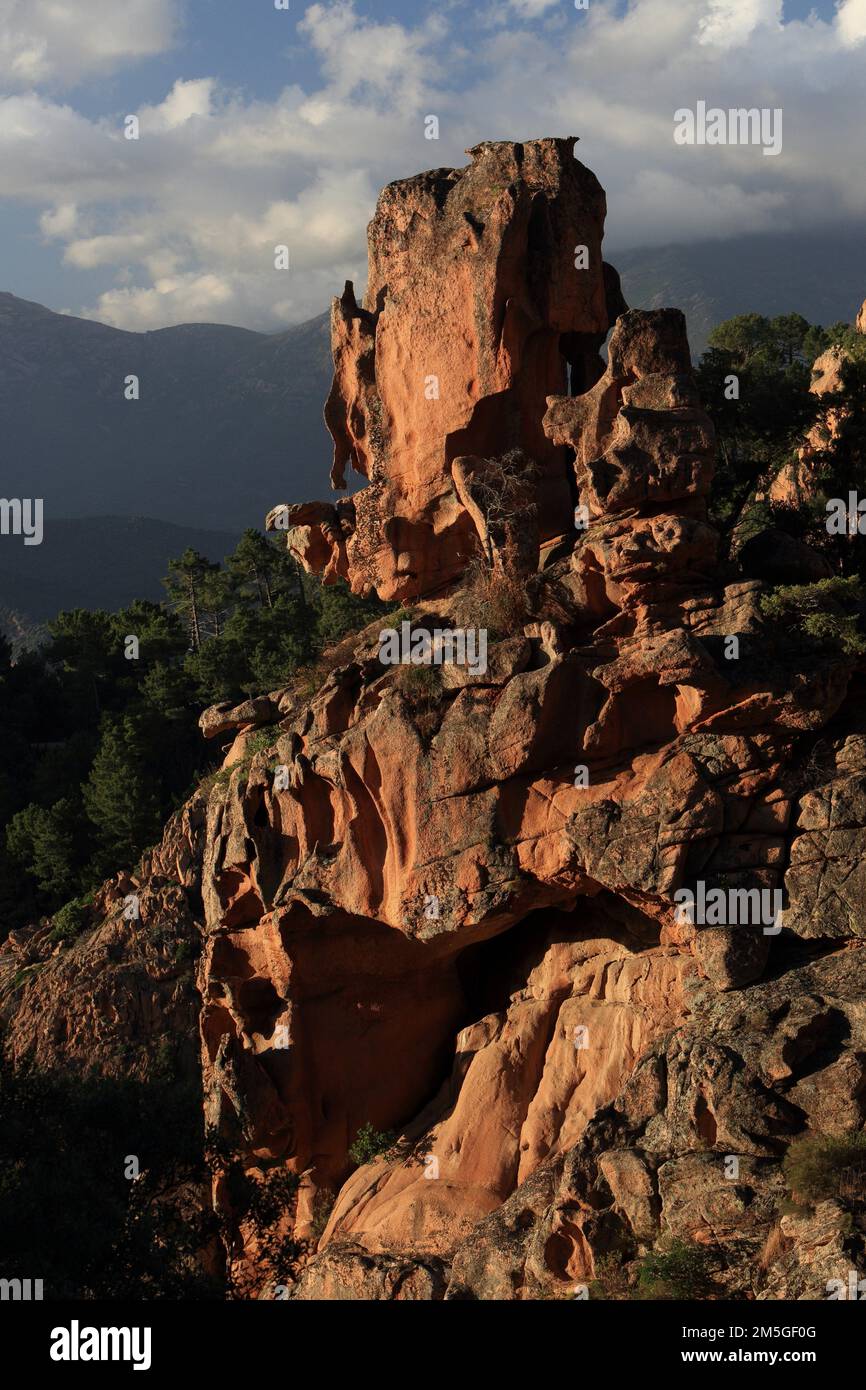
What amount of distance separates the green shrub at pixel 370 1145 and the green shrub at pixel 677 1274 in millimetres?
9435

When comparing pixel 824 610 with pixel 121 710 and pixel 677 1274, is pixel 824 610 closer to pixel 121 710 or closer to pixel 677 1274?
pixel 677 1274

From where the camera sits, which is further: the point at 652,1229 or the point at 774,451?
the point at 774,451

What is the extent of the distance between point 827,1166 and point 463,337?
59.0 feet

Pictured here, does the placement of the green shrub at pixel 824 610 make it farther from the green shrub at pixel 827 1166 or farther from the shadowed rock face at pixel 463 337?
the green shrub at pixel 827 1166

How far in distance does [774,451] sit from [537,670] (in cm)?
1335

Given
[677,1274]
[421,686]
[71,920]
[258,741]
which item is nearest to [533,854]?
[421,686]

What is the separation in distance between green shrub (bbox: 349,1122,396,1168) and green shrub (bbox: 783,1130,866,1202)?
403 inches

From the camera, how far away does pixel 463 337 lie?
1132 inches

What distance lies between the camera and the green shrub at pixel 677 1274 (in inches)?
687

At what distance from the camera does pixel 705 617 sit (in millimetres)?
24406
